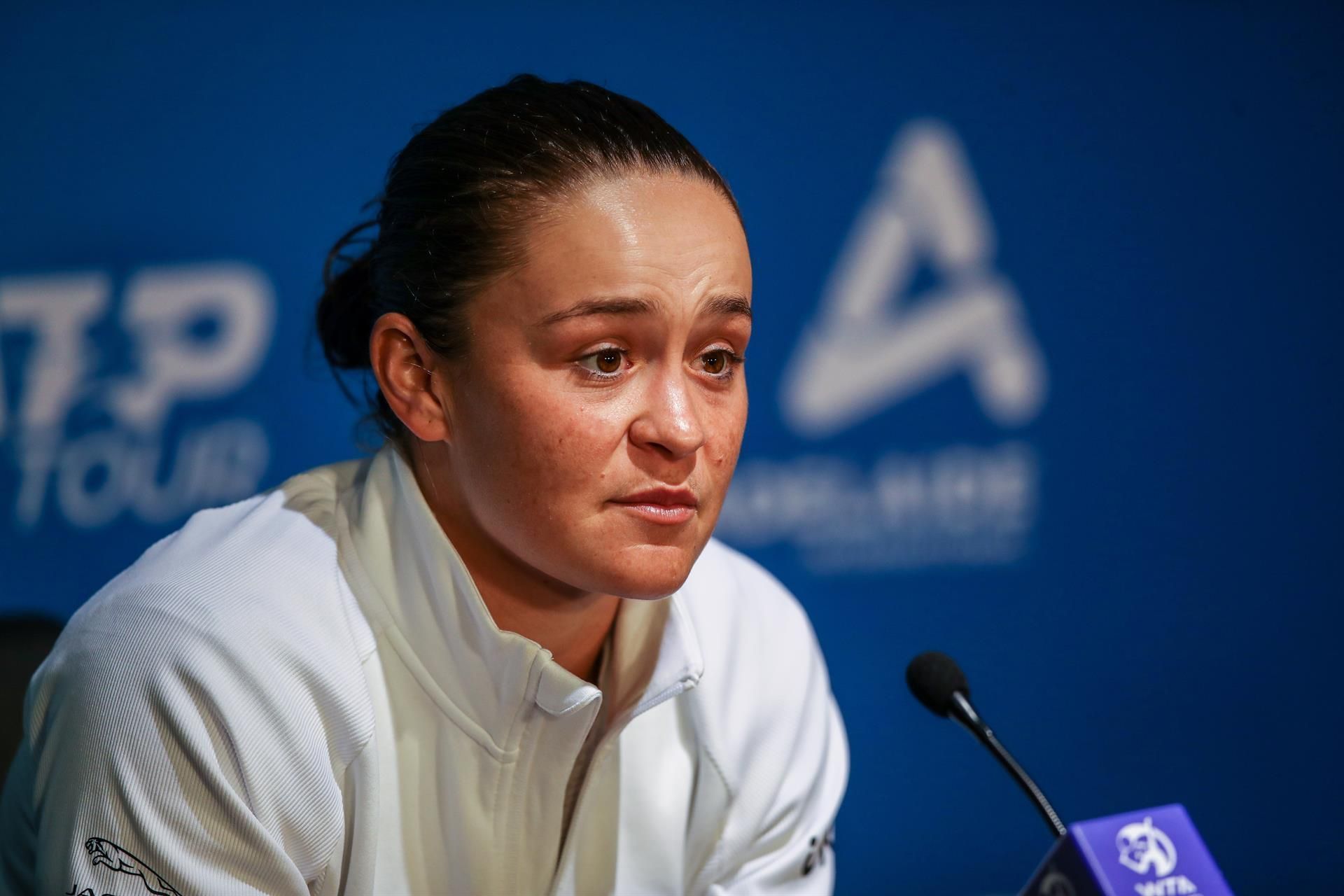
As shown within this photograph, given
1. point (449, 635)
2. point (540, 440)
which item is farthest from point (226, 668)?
point (540, 440)

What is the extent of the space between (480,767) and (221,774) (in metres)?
0.22

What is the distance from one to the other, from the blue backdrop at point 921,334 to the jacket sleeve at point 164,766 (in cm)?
71

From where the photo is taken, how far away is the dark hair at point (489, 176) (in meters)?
0.97

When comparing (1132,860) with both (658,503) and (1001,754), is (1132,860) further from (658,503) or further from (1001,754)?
(658,503)

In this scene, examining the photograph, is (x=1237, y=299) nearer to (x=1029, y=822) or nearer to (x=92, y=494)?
(x=1029, y=822)

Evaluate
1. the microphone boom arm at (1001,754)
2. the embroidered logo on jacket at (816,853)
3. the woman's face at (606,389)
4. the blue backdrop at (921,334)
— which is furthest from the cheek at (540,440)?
the blue backdrop at (921,334)

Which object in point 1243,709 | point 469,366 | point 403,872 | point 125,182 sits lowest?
point 1243,709

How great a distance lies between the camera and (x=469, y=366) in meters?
0.98

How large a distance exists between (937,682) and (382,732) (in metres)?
0.45

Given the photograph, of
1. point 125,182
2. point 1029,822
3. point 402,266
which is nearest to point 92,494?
point 125,182

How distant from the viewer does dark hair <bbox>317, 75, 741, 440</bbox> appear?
A: 0.97 meters

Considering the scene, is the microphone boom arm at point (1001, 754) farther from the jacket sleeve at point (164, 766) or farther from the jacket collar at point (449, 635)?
the jacket sleeve at point (164, 766)

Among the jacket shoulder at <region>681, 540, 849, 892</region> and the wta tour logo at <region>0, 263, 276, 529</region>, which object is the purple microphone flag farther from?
the wta tour logo at <region>0, 263, 276, 529</region>

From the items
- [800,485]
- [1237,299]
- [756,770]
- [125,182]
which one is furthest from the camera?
[1237,299]
